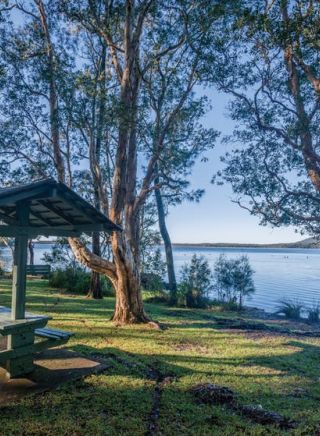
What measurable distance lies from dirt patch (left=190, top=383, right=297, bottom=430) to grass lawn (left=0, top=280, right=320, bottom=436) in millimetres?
87

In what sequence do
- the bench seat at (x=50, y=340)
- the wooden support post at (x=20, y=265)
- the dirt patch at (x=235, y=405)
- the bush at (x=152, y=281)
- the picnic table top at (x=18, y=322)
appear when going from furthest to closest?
the bush at (x=152, y=281), the bench seat at (x=50, y=340), the wooden support post at (x=20, y=265), the picnic table top at (x=18, y=322), the dirt patch at (x=235, y=405)

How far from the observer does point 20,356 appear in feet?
15.1

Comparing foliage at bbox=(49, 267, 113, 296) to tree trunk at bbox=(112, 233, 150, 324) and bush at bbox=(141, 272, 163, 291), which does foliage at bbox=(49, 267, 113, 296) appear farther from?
tree trunk at bbox=(112, 233, 150, 324)

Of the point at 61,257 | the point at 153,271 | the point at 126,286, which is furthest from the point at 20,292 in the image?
the point at 61,257

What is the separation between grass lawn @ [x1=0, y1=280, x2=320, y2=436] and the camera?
141 inches

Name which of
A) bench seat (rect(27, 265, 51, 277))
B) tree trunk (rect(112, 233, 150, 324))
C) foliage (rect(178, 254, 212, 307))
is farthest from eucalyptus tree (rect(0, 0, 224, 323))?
bench seat (rect(27, 265, 51, 277))

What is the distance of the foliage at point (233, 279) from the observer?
15.8 meters

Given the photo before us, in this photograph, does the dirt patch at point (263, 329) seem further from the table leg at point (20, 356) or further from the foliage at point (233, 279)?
the table leg at point (20, 356)

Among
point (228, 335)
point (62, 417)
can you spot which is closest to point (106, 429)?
point (62, 417)

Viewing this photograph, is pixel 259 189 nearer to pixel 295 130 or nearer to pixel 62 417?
pixel 295 130

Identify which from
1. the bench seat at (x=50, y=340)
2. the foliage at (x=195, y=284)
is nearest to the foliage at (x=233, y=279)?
the foliage at (x=195, y=284)

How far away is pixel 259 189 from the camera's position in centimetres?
941

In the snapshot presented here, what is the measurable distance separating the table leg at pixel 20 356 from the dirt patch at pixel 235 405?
212 centimetres

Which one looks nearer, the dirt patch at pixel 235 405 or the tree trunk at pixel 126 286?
the dirt patch at pixel 235 405
